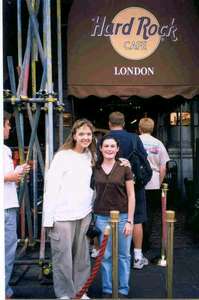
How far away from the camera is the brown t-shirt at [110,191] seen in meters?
4.63

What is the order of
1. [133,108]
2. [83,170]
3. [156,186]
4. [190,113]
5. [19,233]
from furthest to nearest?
[133,108], [190,113], [19,233], [156,186], [83,170]

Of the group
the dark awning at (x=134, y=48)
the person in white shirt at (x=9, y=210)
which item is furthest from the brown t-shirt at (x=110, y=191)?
the dark awning at (x=134, y=48)

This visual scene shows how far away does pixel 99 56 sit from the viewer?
7.06m

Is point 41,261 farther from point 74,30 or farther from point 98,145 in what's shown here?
point 74,30

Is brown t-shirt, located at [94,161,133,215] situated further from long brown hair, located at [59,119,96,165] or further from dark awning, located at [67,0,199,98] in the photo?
dark awning, located at [67,0,199,98]

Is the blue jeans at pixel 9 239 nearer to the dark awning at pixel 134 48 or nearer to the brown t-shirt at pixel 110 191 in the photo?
the brown t-shirt at pixel 110 191

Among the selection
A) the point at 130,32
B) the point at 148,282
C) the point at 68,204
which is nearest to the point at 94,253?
the point at 148,282

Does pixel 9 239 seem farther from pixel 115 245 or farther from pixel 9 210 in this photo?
pixel 115 245

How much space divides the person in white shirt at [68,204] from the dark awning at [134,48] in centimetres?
250

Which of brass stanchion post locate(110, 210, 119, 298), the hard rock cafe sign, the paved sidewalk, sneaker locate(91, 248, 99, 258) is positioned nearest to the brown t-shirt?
brass stanchion post locate(110, 210, 119, 298)

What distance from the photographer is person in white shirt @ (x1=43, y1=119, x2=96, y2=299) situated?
4.51 meters

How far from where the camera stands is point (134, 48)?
7.12 metres

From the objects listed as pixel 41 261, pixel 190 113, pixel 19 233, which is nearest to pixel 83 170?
pixel 41 261

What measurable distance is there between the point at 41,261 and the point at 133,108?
7.39m
